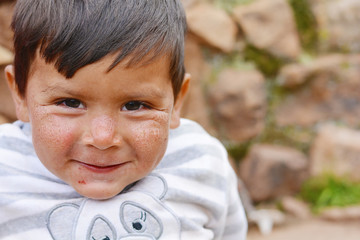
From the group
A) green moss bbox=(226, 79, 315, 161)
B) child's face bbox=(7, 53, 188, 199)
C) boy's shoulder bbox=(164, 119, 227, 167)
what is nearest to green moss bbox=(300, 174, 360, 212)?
green moss bbox=(226, 79, 315, 161)

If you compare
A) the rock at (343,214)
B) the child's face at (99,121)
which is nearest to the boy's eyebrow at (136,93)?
the child's face at (99,121)

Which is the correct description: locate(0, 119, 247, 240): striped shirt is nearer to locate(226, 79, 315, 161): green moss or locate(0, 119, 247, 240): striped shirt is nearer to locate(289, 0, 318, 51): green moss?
locate(226, 79, 315, 161): green moss

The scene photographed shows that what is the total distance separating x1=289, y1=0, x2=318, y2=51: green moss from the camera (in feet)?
8.29

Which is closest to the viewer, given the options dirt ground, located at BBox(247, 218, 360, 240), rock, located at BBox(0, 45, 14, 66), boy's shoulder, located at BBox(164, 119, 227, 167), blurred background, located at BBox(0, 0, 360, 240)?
boy's shoulder, located at BBox(164, 119, 227, 167)

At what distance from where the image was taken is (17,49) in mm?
1060

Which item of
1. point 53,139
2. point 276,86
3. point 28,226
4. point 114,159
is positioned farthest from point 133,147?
point 276,86

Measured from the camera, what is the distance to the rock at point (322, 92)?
2.46 meters

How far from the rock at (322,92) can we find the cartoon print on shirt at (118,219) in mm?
1476

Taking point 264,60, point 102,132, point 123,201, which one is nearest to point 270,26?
point 264,60

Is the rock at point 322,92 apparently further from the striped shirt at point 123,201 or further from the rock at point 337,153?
the striped shirt at point 123,201

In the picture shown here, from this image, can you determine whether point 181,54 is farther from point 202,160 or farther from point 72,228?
point 72,228

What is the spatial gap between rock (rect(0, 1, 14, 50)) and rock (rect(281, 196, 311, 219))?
57.4 inches

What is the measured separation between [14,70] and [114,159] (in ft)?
1.03

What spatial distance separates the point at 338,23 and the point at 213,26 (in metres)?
0.64
